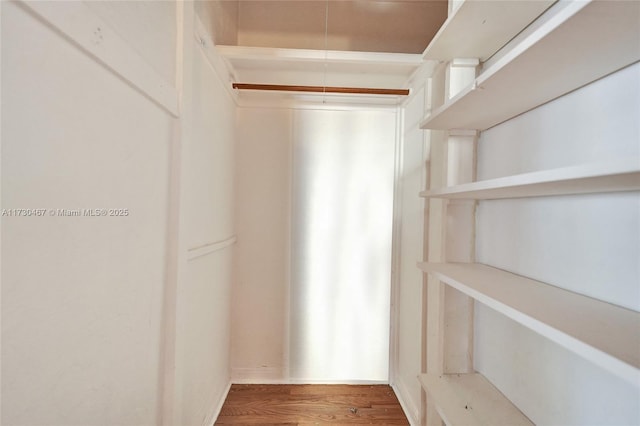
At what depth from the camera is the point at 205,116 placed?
142cm

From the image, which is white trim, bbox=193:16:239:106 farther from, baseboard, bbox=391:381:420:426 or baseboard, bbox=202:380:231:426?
baseboard, bbox=391:381:420:426

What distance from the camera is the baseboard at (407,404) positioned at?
1.68 metres

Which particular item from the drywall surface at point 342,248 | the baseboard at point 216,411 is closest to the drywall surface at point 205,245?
the baseboard at point 216,411

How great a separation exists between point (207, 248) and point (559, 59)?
4.82 feet

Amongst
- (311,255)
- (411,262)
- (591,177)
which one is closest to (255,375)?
(311,255)

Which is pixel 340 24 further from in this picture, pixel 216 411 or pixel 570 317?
pixel 216 411

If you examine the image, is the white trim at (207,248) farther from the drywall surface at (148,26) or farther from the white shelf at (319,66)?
the white shelf at (319,66)

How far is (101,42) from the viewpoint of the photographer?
675 mm

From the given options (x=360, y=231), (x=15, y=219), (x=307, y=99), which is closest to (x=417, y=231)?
(x=360, y=231)

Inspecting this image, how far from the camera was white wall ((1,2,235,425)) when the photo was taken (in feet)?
1.75

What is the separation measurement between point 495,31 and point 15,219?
145 cm

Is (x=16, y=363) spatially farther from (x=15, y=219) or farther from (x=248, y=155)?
(x=248, y=155)

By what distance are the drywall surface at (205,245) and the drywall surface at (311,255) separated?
6.6 inches

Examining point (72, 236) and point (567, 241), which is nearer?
point (72, 236)
